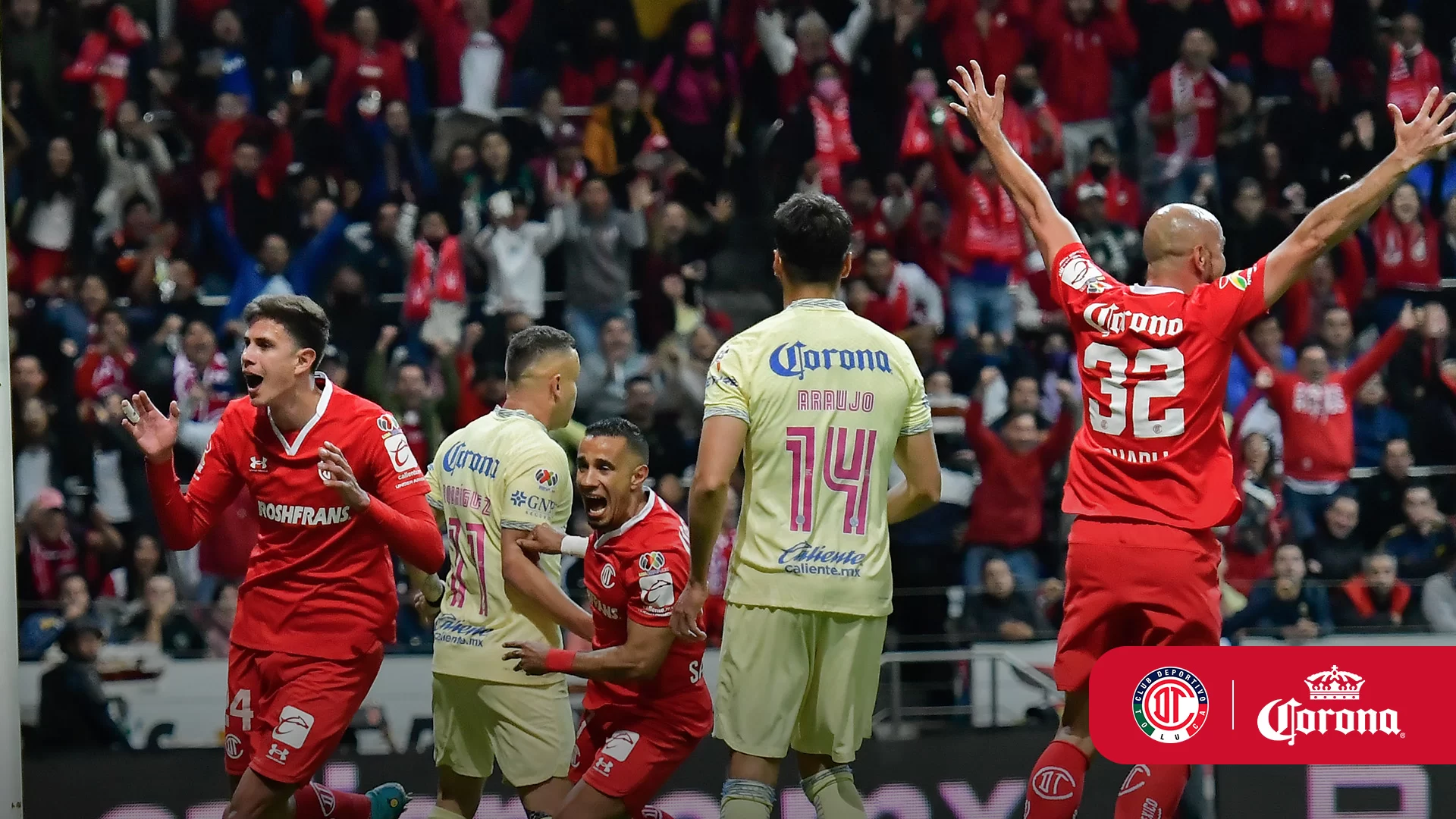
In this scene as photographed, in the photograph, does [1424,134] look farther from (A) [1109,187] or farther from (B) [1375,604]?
(A) [1109,187]

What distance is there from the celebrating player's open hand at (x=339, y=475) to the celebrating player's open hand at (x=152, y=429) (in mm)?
589

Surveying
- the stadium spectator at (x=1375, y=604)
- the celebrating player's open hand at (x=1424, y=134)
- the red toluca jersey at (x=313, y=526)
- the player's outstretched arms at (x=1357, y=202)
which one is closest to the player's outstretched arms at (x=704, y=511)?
the red toluca jersey at (x=313, y=526)

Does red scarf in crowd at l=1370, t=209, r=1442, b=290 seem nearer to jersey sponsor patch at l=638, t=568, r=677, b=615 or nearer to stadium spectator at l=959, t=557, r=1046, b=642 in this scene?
stadium spectator at l=959, t=557, r=1046, b=642

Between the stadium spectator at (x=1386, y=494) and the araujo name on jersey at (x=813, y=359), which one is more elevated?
the stadium spectator at (x=1386, y=494)

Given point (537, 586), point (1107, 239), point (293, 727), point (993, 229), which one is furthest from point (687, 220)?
point (293, 727)

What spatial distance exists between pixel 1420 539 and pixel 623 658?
21.3 ft

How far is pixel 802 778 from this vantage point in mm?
5250

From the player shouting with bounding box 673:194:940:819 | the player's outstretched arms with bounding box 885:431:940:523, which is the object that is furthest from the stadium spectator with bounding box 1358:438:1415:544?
the player shouting with bounding box 673:194:940:819

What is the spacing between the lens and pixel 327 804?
5594mm

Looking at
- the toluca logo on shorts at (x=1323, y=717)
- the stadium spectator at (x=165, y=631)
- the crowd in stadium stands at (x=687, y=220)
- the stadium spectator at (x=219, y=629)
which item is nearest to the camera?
the toluca logo on shorts at (x=1323, y=717)

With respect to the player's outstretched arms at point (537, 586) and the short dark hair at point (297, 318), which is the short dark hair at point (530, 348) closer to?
the player's outstretched arms at point (537, 586)

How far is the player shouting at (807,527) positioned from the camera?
5.04 metres

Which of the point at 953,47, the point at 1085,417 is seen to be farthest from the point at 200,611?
the point at 953,47

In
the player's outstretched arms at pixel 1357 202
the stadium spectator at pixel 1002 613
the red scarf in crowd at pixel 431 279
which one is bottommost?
the stadium spectator at pixel 1002 613
